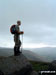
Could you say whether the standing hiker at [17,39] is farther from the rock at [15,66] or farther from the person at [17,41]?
the rock at [15,66]

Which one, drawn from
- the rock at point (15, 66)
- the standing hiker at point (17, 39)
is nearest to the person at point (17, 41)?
the standing hiker at point (17, 39)

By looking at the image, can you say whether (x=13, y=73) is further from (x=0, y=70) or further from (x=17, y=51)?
(x=17, y=51)

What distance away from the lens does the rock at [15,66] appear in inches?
836

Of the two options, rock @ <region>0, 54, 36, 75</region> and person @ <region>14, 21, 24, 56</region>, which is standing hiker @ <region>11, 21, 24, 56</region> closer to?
person @ <region>14, 21, 24, 56</region>

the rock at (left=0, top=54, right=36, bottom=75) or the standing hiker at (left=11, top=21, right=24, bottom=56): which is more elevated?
the standing hiker at (left=11, top=21, right=24, bottom=56)

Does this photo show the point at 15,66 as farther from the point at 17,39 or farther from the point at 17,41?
the point at 17,39

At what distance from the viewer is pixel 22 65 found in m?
22.1

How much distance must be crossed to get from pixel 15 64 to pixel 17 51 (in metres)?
3.41

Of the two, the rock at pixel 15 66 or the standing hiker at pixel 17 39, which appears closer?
the rock at pixel 15 66

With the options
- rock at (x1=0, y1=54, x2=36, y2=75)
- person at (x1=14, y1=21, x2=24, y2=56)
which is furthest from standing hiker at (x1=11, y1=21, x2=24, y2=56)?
rock at (x1=0, y1=54, x2=36, y2=75)

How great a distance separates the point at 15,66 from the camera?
2166cm

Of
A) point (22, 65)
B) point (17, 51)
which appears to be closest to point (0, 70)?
point (22, 65)

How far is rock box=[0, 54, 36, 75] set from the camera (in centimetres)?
2124

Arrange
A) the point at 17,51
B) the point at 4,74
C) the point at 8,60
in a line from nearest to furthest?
the point at 4,74 < the point at 8,60 < the point at 17,51
